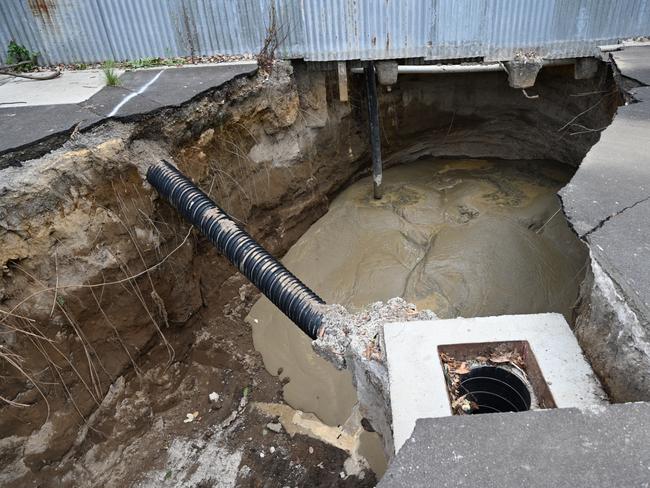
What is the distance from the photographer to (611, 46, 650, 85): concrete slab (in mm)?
3887

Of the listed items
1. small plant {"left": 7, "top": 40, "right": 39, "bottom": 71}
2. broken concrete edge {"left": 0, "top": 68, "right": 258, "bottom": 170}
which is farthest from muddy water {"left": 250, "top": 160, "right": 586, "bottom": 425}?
small plant {"left": 7, "top": 40, "right": 39, "bottom": 71}

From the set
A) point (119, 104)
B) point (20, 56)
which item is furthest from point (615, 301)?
point (20, 56)

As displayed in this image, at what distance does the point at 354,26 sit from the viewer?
4613 millimetres

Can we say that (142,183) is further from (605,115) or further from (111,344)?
(605,115)

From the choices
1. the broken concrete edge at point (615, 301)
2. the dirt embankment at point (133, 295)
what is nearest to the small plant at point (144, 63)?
the dirt embankment at point (133, 295)

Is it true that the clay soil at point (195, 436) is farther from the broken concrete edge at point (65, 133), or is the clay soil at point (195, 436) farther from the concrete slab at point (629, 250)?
the concrete slab at point (629, 250)

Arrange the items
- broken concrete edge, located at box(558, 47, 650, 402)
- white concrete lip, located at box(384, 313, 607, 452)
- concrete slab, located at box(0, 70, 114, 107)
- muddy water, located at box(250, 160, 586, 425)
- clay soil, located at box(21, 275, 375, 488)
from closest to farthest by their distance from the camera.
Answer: broken concrete edge, located at box(558, 47, 650, 402) < white concrete lip, located at box(384, 313, 607, 452) < clay soil, located at box(21, 275, 375, 488) < concrete slab, located at box(0, 70, 114, 107) < muddy water, located at box(250, 160, 586, 425)

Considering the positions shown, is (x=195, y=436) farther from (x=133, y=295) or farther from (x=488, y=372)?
(x=488, y=372)

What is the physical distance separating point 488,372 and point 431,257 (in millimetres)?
2864

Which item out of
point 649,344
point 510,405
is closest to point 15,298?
point 510,405

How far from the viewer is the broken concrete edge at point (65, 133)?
2.97m

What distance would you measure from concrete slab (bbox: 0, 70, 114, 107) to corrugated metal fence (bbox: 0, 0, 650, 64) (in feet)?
1.41

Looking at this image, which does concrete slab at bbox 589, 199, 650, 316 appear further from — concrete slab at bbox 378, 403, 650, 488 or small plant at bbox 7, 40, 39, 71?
small plant at bbox 7, 40, 39, 71

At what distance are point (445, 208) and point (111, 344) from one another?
13.4ft
